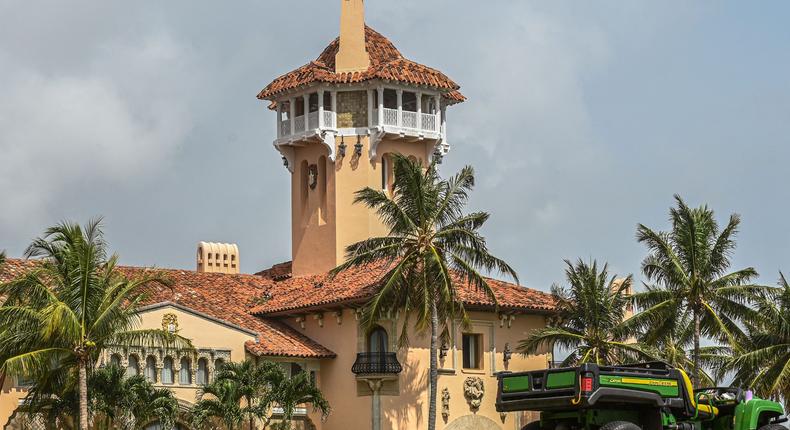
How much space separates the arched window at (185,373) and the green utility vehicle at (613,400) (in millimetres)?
22862

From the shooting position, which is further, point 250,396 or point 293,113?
point 293,113

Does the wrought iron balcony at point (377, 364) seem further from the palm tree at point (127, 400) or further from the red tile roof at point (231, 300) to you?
the palm tree at point (127, 400)

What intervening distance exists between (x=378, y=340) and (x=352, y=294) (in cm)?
244

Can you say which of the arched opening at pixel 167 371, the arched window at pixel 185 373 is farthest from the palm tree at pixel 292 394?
the arched opening at pixel 167 371

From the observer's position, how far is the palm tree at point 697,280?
51031 millimetres

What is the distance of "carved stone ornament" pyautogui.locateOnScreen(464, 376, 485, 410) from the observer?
53.8 meters

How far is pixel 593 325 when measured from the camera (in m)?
51.6

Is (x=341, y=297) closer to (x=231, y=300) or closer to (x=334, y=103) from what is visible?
(x=231, y=300)

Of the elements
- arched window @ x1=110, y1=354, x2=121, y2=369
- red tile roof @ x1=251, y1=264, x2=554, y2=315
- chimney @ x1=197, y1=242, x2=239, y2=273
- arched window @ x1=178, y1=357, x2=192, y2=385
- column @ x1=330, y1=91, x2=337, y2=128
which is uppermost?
column @ x1=330, y1=91, x2=337, y2=128

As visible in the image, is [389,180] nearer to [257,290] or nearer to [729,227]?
[257,290]

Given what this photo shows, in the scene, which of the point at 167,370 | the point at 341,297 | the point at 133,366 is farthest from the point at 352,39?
the point at 133,366

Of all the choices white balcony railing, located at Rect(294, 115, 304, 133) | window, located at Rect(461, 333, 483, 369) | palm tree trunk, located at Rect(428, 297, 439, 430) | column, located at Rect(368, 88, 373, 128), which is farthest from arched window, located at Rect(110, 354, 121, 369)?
column, located at Rect(368, 88, 373, 128)

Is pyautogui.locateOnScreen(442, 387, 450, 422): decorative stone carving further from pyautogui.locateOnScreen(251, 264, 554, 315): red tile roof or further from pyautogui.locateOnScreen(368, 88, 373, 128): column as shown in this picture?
pyautogui.locateOnScreen(368, 88, 373, 128): column

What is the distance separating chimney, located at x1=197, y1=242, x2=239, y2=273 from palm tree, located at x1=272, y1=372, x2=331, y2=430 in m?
12.8
